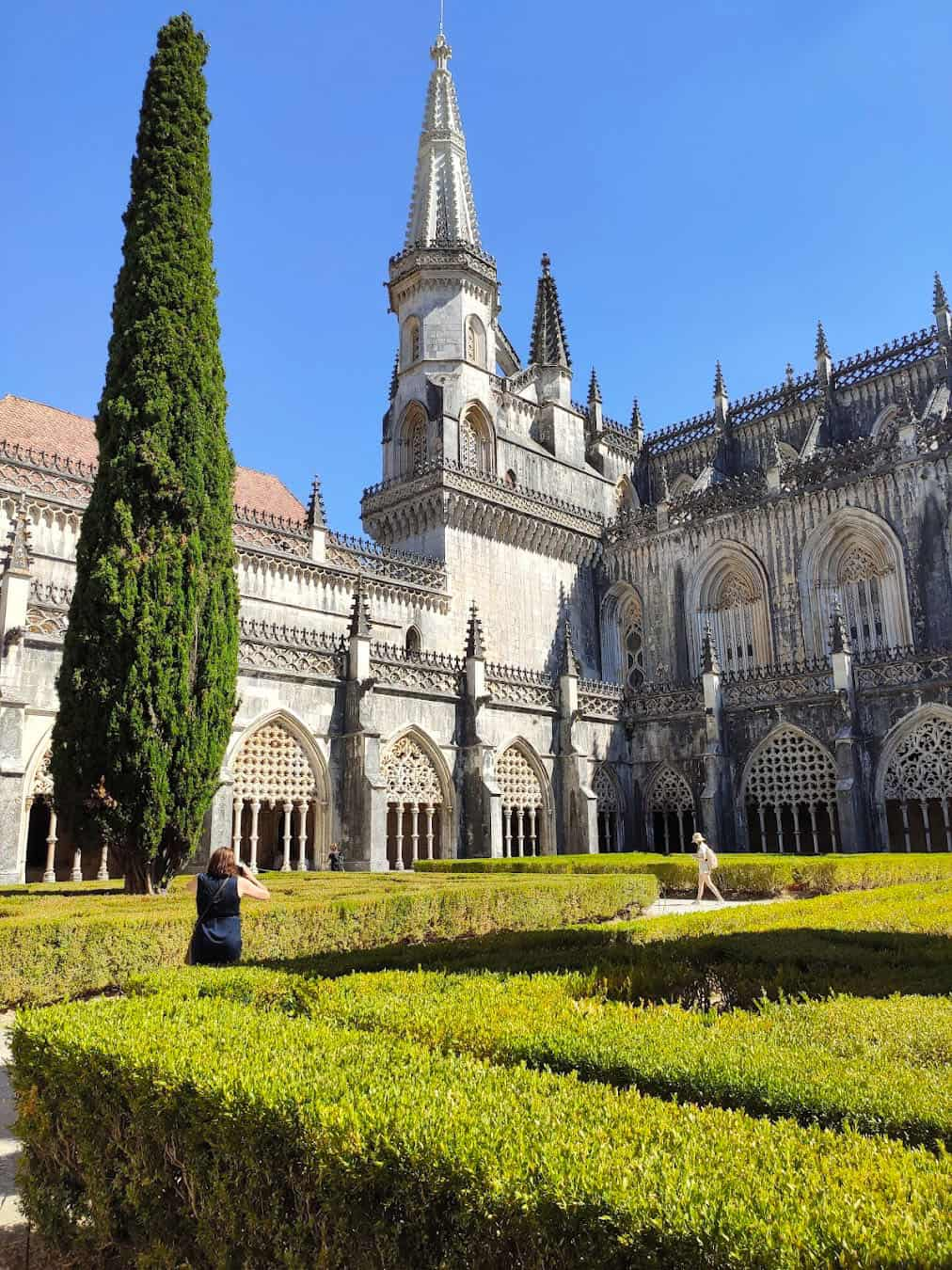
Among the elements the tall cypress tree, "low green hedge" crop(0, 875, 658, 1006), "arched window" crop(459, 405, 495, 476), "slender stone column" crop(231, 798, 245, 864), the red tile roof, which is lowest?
"low green hedge" crop(0, 875, 658, 1006)

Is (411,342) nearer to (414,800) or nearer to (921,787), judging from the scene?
(414,800)

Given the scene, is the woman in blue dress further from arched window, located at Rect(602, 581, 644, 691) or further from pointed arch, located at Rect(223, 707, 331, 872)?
arched window, located at Rect(602, 581, 644, 691)

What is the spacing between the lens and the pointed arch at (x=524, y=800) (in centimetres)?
2559

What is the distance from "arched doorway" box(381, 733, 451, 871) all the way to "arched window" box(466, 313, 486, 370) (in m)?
17.3

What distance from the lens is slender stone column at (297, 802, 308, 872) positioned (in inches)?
787

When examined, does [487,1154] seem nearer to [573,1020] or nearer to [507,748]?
[573,1020]

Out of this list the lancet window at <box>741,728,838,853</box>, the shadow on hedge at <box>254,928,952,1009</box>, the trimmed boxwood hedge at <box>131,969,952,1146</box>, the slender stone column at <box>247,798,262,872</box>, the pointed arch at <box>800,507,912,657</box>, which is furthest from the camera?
the pointed arch at <box>800,507,912,657</box>

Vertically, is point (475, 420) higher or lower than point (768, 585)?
higher

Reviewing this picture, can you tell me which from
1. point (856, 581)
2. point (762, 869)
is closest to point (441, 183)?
point (856, 581)

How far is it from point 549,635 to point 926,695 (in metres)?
14.3

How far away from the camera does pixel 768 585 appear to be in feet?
107

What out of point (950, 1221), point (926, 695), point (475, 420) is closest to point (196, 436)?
point (950, 1221)

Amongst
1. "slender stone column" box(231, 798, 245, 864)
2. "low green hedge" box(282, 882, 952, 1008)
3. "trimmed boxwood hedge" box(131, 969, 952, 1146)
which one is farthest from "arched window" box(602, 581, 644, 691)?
"trimmed boxwood hedge" box(131, 969, 952, 1146)

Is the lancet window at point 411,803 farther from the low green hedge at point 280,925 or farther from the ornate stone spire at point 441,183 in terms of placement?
the ornate stone spire at point 441,183
